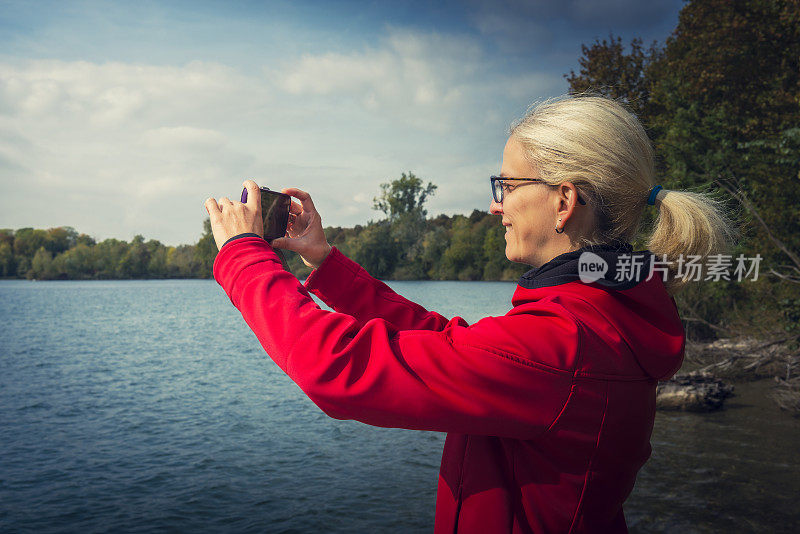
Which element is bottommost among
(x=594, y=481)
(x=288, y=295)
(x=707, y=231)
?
(x=594, y=481)

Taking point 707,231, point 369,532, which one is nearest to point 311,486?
point 369,532

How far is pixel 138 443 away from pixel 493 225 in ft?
216

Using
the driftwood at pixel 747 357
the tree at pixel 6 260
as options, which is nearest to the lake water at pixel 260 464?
the driftwood at pixel 747 357

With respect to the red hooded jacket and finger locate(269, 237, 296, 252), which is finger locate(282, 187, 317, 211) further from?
the red hooded jacket

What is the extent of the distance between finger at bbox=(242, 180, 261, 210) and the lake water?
8018 mm

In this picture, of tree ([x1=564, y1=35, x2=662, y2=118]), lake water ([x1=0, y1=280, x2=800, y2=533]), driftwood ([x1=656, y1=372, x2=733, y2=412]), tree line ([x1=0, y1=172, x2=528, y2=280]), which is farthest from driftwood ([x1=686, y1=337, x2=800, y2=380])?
tree line ([x1=0, y1=172, x2=528, y2=280])

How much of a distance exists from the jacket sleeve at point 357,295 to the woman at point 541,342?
528 millimetres

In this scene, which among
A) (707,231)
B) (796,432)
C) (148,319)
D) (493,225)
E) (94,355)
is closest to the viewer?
(707,231)

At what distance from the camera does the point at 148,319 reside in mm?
42594

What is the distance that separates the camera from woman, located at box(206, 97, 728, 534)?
3.87ft

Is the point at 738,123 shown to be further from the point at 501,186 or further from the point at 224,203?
the point at 224,203

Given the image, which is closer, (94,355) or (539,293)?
(539,293)

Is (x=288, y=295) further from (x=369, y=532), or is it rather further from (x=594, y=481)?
(x=369, y=532)

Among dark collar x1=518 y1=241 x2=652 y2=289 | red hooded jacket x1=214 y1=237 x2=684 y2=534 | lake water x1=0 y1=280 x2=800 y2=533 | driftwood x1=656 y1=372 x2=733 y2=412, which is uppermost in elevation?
dark collar x1=518 y1=241 x2=652 y2=289
